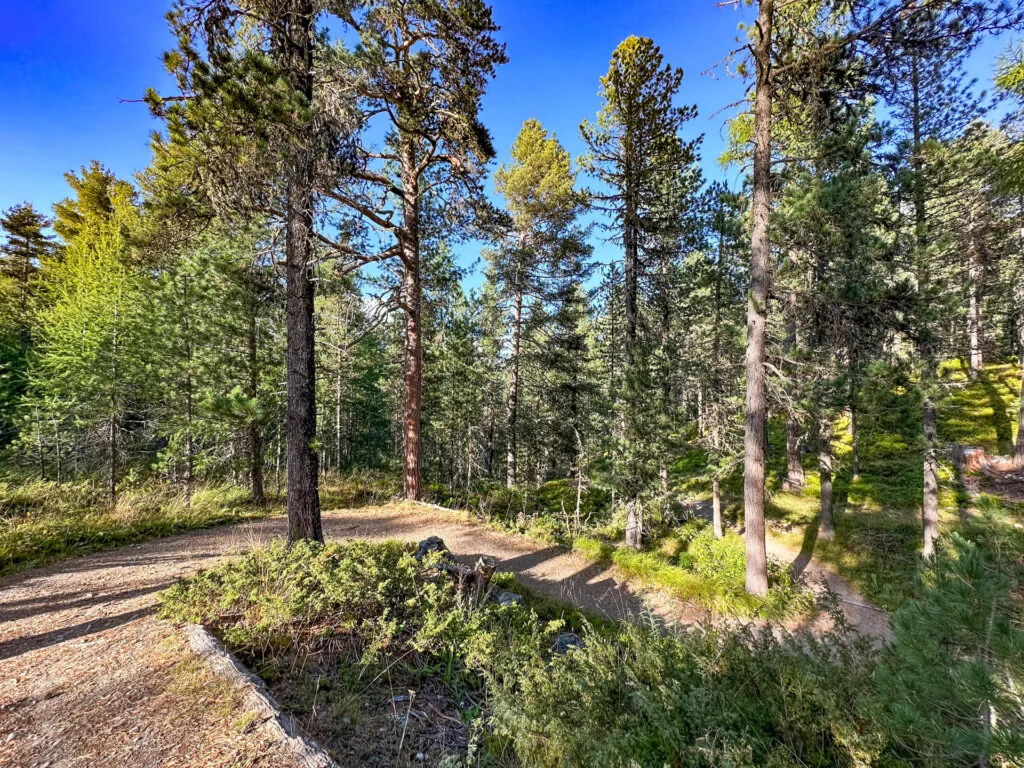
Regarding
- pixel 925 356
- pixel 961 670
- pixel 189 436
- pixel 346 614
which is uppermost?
pixel 925 356

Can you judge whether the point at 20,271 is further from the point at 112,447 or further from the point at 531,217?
the point at 531,217

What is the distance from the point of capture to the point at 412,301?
10.2m

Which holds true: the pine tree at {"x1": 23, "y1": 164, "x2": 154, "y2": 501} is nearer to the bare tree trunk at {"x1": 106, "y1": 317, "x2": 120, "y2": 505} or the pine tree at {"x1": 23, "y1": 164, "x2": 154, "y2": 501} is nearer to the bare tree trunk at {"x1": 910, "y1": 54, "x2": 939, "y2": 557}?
the bare tree trunk at {"x1": 106, "y1": 317, "x2": 120, "y2": 505}

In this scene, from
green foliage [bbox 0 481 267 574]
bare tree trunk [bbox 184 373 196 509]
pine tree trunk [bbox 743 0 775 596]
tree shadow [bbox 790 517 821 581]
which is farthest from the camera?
bare tree trunk [bbox 184 373 196 509]

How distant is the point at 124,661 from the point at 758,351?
8736mm

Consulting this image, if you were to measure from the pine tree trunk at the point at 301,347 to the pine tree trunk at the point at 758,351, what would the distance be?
6.92 metres

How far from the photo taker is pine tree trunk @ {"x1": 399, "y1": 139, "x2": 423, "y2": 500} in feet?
32.5

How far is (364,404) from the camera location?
82.9 feet

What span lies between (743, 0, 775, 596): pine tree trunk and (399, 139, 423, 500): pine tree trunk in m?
7.45

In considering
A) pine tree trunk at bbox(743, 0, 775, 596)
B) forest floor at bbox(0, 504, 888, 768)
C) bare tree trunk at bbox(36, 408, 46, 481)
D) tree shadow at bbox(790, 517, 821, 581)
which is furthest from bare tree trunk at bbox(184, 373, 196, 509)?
tree shadow at bbox(790, 517, 821, 581)

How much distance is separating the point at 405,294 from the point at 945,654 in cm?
1053

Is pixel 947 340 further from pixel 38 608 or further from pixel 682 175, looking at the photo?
pixel 38 608

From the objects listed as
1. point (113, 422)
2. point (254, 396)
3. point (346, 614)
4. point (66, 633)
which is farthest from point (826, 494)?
point (113, 422)

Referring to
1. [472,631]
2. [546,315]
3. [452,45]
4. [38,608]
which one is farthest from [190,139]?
[546,315]
